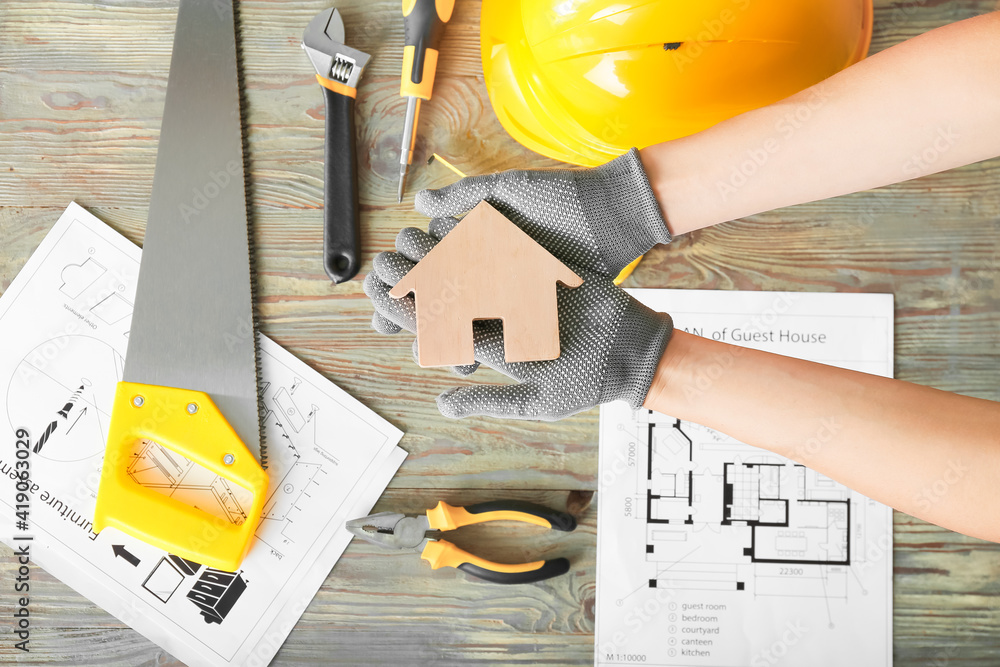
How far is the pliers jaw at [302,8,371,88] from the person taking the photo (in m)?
0.73

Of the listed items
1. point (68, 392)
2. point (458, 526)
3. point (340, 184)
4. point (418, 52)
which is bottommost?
point (458, 526)

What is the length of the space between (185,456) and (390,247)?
0.36m

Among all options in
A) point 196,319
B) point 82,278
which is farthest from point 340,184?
point 82,278

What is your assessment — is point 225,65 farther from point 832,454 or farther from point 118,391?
point 832,454

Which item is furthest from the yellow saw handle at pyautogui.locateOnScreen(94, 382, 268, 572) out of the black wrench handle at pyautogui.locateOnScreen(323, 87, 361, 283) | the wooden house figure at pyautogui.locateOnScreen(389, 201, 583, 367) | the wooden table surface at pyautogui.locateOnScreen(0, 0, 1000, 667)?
the wooden house figure at pyautogui.locateOnScreen(389, 201, 583, 367)

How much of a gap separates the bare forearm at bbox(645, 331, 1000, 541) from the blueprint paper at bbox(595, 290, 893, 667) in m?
0.20

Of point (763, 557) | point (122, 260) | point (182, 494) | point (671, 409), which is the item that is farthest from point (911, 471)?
point (122, 260)

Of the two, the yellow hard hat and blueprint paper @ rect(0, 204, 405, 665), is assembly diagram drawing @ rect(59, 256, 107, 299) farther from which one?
the yellow hard hat

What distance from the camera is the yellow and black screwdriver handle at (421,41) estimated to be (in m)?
0.70

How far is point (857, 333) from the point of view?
2.50ft

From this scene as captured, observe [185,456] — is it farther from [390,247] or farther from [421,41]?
[421,41]

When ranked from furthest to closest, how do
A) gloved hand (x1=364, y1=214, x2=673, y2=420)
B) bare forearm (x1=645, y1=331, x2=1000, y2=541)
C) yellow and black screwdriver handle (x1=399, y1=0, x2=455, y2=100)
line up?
yellow and black screwdriver handle (x1=399, y1=0, x2=455, y2=100) < gloved hand (x1=364, y1=214, x2=673, y2=420) < bare forearm (x1=645, y1=331, x2=1000, y2=541)

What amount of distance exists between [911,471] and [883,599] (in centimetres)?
39

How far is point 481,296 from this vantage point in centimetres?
54
